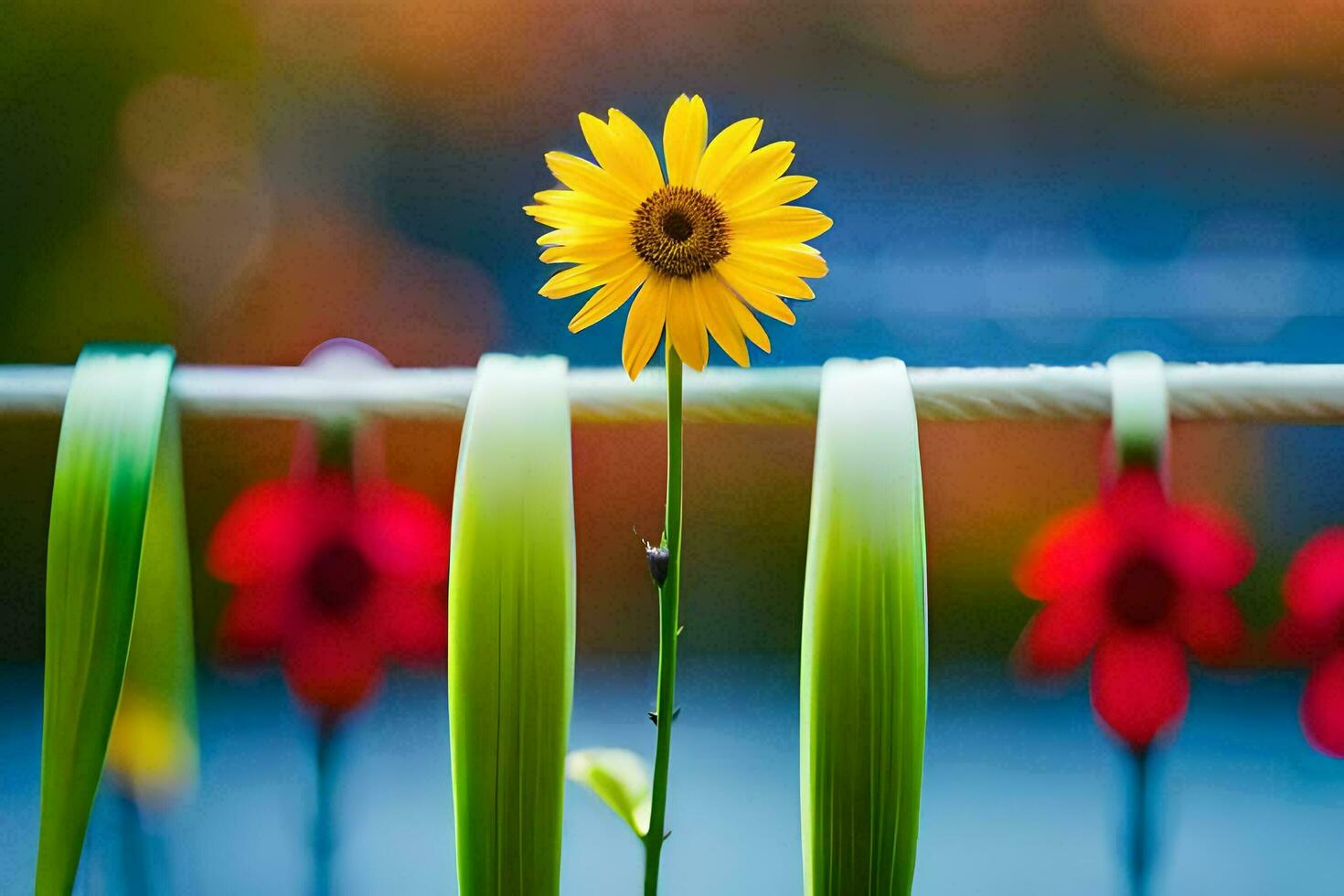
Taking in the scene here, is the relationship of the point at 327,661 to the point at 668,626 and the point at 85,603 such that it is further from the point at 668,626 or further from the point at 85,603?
the point at 668,626

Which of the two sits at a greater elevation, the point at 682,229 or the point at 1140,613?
the point at 682,229

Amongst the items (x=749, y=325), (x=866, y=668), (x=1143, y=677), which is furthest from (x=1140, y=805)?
(x=749, y=325)

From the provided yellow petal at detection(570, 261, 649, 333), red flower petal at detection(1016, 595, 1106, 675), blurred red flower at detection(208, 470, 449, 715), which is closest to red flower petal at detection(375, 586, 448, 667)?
blurred red flower at detection(208, 470, 449, 715)

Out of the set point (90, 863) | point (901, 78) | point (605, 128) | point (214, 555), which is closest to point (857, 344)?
point (901, 78)

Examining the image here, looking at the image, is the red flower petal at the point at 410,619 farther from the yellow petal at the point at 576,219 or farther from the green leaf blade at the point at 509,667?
the yellow petal at the point at 576,219

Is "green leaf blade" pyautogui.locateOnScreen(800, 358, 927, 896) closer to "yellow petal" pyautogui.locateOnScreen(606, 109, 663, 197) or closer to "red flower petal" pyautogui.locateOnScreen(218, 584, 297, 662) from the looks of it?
"yellow petal" pyautogui.locateOnScreen(606, 109, 663, 197)

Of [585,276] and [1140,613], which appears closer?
[585,276]
